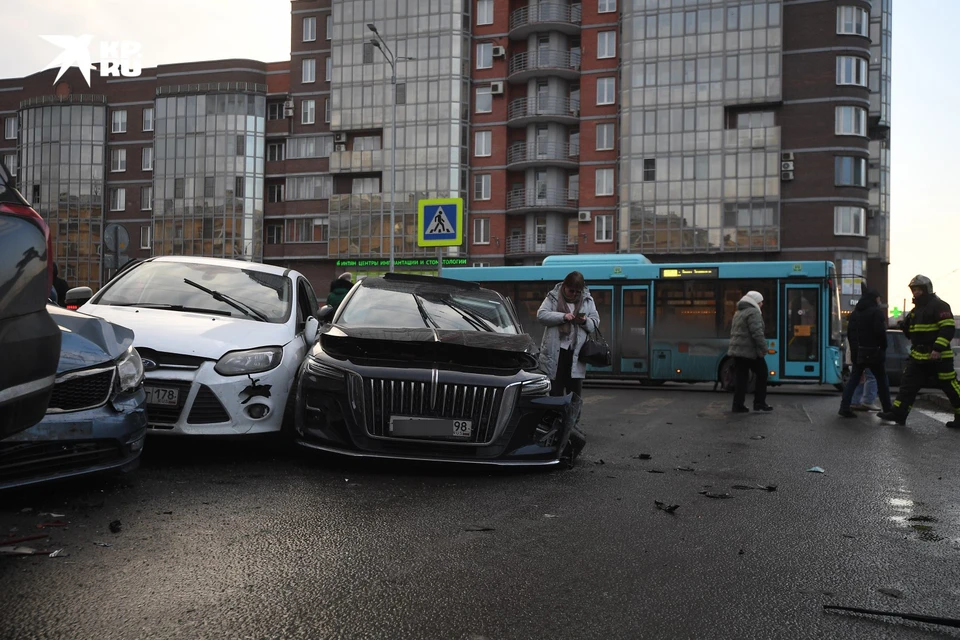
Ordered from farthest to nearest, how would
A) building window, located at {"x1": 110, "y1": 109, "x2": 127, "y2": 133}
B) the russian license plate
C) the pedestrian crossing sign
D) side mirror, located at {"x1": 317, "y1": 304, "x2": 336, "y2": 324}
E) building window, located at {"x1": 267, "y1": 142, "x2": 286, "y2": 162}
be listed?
building window, located at {"x1": 110, "y1": 109, "x2": 127, "y2": 133} < building window, located at {"x1": 267, "y1": 142, "x2": 286, "y2": 162} < the pedestrian crossing sign < side mirror, located at {"x1": 317, "y1": 304, "x2": 336, "y2": 324} < the russian license plate

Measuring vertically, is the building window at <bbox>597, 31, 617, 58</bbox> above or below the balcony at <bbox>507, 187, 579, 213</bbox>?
above

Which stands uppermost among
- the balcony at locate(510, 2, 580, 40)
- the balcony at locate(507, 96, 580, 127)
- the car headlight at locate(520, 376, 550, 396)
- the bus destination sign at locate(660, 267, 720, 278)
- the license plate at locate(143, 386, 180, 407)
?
the balcony at locate(510, 2, 580, 40)

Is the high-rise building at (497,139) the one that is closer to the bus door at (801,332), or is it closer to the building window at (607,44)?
the building window at (607,44)

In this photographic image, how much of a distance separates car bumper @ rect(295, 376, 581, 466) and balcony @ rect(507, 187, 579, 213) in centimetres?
4904

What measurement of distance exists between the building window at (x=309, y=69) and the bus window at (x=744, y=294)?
46.9m

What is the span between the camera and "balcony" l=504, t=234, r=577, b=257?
55000 mm

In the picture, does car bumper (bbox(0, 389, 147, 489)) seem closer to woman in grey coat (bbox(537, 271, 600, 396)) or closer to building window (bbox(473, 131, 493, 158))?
woman in grey coat (bbox(537, 271, 600, 396))

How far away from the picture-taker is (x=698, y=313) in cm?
2012

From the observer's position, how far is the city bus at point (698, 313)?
19344mm

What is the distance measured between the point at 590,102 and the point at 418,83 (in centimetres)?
1124

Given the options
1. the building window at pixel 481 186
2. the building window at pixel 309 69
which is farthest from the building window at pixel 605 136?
the building window at pixel 309 69

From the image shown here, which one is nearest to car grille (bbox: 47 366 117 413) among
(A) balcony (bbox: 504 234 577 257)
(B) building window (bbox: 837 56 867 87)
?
(A) balcony (bbox: 504 234 577 257)

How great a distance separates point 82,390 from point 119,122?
69.0 m

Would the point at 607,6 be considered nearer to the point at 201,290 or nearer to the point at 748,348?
the point at 748,348
